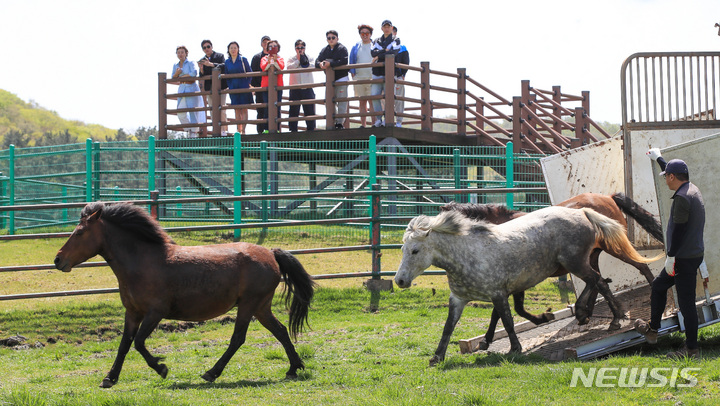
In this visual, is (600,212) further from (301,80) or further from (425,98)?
(301,80)

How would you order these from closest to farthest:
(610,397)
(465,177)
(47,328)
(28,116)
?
(610,397)
(47,328)
(465,177)
(28,116)

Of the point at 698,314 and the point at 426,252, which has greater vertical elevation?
the point at 426,252

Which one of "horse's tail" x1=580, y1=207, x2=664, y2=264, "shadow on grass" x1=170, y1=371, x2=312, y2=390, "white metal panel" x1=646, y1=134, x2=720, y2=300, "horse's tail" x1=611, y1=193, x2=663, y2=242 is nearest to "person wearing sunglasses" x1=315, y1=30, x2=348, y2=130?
"horse's tail" x1=611, y1=193, x2=663, y2=242

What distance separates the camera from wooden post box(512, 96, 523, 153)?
53.9 feet

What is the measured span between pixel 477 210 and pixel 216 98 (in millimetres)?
10520

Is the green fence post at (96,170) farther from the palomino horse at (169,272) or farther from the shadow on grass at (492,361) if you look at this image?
the shadow on grass at (492,361)

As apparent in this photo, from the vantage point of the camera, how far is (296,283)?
288 inches

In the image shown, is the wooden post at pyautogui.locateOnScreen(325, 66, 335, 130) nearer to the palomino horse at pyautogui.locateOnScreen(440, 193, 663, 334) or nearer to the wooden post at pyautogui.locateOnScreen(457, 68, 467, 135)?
the wooden post at pyautogui.locateOnScreen(457, 68, 467, 135)

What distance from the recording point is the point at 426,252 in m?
7.07

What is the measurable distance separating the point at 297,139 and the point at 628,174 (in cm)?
952

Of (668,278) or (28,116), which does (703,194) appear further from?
(28,116)

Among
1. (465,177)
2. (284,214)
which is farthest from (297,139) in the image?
(465,177)

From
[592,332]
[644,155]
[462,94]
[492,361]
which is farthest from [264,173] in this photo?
[492,361]

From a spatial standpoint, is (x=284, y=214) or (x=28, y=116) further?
(x=28, y=116)
